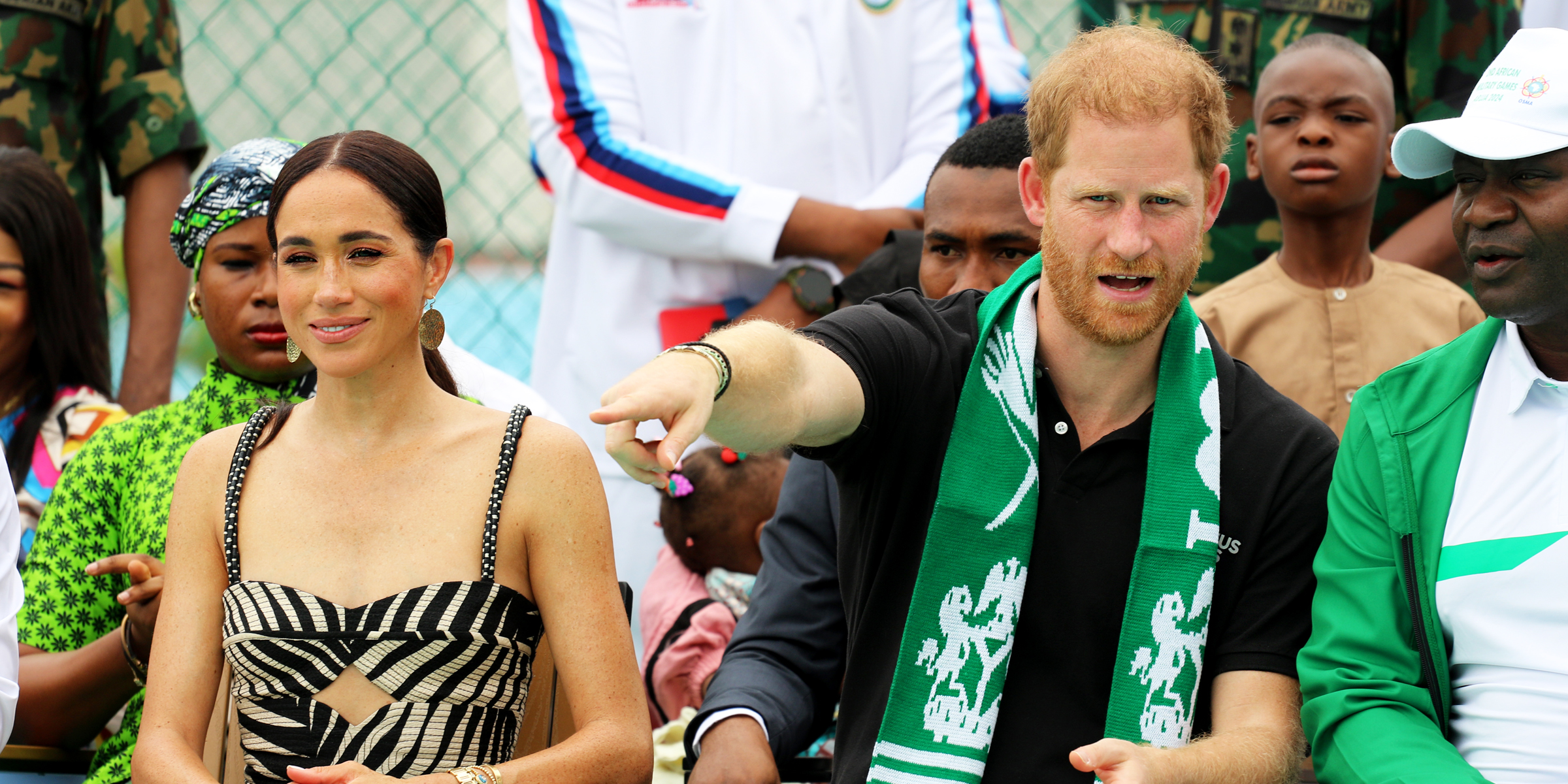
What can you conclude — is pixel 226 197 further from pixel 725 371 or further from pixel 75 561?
pixel 725 371

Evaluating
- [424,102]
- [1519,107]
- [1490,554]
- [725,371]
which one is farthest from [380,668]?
[424,102]

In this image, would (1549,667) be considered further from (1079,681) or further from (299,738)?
(299,738)

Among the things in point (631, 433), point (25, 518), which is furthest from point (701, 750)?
point (25, 518)

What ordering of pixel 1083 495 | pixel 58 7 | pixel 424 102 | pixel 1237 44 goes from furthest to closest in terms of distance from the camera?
pixel 424 102
pixel 1237 44
pixel 58 7
pixel 1083 495

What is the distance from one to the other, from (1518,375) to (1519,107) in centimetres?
39

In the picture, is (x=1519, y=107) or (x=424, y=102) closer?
(x=1519, y=107)

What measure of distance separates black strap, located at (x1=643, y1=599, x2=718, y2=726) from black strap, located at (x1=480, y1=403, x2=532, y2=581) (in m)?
1.06

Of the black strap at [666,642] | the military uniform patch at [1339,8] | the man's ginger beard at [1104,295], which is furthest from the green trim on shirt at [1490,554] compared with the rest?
the military uniform patch at [1339,8]

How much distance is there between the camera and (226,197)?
2.77 metres

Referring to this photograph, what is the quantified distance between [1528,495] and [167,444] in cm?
235

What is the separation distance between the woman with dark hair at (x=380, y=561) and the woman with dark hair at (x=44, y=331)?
109 cm

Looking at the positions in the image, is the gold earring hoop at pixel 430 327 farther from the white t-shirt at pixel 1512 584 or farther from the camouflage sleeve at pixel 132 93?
the camouflage sleeve at pixel 132 93

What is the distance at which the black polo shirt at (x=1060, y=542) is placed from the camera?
212 cm

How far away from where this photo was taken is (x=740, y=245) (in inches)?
134
